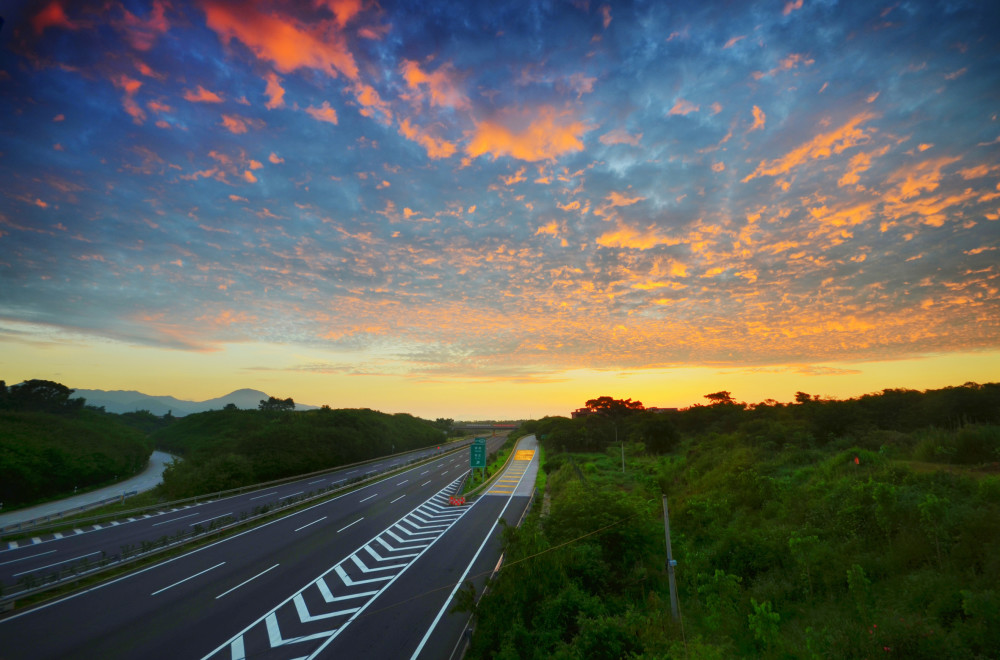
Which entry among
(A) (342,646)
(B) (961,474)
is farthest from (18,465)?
(B) (961,474)

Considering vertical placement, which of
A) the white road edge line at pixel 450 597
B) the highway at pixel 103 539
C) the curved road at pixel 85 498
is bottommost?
the curved road at pixel 85 498

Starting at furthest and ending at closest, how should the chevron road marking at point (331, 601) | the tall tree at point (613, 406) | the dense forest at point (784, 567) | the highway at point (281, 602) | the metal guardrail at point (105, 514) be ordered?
the tall tree at point (613, 406), the metal guardrail at point (105, 514), the highway at point (281, 602), the chevron road marking at point (331, 601), the dense forest at point (784, 567)

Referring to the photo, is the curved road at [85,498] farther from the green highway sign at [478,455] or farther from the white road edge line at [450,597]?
the green highway sign at [478,455]

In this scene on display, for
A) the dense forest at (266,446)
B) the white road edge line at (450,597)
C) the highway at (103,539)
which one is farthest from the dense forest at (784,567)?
the dense forest at (266,446)

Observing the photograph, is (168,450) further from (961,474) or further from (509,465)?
(961,474)

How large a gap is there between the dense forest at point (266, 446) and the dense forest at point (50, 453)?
A: 9786mm

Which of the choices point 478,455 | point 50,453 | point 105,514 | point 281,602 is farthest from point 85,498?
point 281,602

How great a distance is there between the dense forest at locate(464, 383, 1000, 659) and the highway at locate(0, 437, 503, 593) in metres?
20.0

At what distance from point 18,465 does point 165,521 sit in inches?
1005

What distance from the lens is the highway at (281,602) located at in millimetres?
12133

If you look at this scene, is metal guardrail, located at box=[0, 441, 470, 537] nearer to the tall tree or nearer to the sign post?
the sign post

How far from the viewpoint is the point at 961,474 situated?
14359mm

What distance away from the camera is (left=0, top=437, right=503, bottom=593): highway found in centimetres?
1845

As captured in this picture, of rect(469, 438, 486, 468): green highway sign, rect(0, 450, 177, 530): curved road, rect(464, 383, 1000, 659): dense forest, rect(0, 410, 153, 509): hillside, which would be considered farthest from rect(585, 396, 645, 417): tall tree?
rect(0, 410, 153, 509): hillside
